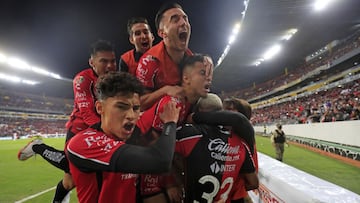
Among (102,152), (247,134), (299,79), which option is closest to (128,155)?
(102,152)

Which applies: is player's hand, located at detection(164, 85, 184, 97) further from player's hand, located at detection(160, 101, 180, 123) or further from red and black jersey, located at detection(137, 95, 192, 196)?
player's hand, located at detection(160, 101, 180, 123)

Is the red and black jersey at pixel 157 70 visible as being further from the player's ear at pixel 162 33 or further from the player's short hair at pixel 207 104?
the player's short hair at pixel 207 104

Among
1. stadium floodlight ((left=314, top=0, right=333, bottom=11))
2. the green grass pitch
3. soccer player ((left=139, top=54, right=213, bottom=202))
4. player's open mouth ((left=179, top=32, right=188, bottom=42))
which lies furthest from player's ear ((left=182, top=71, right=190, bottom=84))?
stadium floodlight ((left=314, top=0, right=333, bottom=11))

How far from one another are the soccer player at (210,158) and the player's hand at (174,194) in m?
0.07

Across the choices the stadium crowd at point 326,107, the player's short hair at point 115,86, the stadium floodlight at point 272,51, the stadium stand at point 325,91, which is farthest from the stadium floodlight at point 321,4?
the player's short hair at point 115,86

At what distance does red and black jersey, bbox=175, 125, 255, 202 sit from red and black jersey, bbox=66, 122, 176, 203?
1.10 ft

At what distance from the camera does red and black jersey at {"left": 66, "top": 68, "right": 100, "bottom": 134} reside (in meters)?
3.22

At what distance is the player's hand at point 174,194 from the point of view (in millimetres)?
2314

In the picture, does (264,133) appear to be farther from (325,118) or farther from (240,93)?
→ (240,93)

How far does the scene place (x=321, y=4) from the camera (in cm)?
2120

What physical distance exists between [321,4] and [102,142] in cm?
2372

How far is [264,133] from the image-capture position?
99.0 ft

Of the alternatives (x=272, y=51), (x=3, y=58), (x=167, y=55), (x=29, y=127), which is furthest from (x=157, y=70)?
(x=29, y=127)

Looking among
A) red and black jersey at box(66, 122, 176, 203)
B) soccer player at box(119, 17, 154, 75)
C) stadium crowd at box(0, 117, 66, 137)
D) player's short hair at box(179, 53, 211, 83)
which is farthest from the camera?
stadium crowd at box(0, 117, 66, 137)
